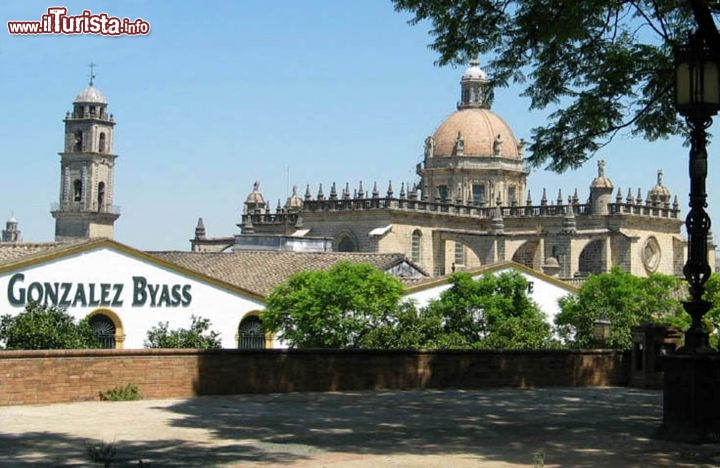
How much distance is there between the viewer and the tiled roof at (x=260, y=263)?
50938 mm

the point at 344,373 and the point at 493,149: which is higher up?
the point at 493,149

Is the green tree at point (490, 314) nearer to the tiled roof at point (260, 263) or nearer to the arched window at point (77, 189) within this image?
the tiled roof at point (260, 263)

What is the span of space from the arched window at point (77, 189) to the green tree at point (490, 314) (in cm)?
6626

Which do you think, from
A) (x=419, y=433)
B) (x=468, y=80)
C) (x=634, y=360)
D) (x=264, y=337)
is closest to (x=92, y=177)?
(x=468, y=80)

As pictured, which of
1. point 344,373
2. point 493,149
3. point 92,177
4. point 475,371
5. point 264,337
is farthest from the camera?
point 92,177

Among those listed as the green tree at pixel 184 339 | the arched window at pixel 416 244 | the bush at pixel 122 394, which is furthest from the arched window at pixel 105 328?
the arched window at pixel 416 244

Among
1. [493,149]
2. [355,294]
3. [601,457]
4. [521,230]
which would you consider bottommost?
[601,457]

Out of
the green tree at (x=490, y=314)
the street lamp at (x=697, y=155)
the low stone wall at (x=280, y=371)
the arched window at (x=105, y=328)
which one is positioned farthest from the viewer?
the arched window at (x=105, y=328)

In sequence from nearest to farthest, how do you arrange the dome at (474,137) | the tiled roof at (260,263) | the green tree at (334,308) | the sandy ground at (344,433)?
the sandy ground at (344,433), the green tree at (334,308), the tiled roof at (260,263), the dome at (474,137)

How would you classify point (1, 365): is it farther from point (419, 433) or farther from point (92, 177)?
point (92, 177)

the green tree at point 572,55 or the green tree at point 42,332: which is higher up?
the green tree at point 572,55

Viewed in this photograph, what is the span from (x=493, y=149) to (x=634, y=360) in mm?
70972

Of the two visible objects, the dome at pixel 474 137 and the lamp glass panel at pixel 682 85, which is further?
the dome at pixel 474 137

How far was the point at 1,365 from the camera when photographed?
51.7 feet
